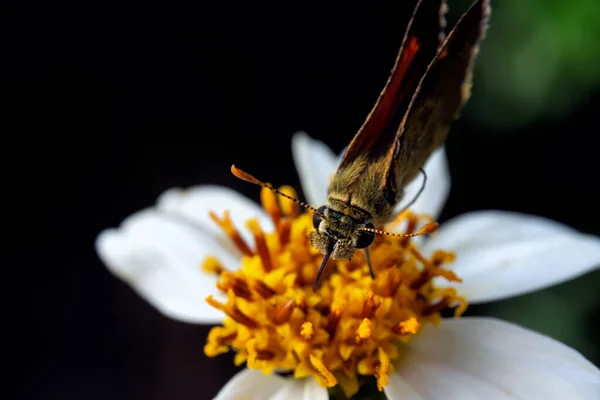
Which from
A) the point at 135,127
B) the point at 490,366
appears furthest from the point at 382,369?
the point at 135,127

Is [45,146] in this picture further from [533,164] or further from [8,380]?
[533,164]

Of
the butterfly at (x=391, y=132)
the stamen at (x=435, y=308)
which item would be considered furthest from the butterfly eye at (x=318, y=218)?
the stamen at (x=435, y=308)

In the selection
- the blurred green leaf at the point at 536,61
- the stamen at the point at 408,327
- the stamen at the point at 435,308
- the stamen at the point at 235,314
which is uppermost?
the blurred green leaf at the point at 536,61

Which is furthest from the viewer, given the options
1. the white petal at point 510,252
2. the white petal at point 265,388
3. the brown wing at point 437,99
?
the white petal at point 510,252

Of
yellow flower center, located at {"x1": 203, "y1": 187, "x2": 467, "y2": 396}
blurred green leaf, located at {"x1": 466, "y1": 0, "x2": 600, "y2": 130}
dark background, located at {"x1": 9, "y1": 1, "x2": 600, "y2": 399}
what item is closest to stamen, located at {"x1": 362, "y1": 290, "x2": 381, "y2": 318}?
yellow flower center, located at {"x1": 203, "y1": 187, "x2": 467, "y2": 396}

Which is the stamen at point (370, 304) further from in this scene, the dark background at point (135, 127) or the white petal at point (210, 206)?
the dark background at point (135, 127)

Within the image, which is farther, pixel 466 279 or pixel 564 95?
pixel 564 95

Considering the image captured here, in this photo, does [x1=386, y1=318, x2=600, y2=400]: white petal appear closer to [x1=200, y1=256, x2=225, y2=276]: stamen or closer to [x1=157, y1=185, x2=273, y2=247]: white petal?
[x1=200, y1=256, x2=225, y2=276]: stamen

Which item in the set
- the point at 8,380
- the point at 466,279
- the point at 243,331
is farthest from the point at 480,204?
the point at 8,380
